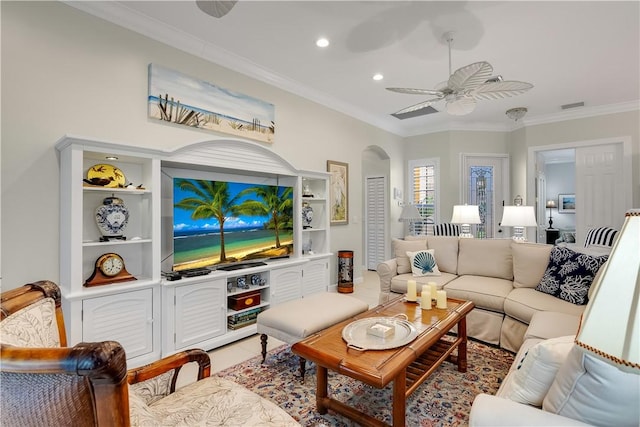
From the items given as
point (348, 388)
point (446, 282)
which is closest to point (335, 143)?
point (446, 282)

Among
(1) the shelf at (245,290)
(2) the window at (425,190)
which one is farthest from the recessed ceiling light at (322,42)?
(2) the window at (425,190)

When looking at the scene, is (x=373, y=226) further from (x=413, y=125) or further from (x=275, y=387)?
(x=275, y=387)

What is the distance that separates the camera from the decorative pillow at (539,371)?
3.72 ft

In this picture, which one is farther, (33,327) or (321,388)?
(321,388)

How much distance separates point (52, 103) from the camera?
7.82 ft

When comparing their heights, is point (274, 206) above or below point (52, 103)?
below

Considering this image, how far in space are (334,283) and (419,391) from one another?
2835 mm

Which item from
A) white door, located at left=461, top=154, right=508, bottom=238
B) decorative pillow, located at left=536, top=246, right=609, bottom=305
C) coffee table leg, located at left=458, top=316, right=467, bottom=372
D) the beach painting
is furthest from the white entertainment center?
white door, located at left=461, top=154, right=508, bottom=238

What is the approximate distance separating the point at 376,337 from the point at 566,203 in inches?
346

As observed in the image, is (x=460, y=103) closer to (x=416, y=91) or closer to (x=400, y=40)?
(x=416, y=91)

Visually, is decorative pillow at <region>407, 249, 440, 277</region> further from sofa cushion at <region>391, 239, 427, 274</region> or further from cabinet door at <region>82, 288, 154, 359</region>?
cabinet door at <region>82, 288, 154, 359</region>

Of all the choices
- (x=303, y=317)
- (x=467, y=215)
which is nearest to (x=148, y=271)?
(x=303, y=317)

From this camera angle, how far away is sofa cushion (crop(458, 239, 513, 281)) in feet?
11.2

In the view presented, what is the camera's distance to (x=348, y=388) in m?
2.21
